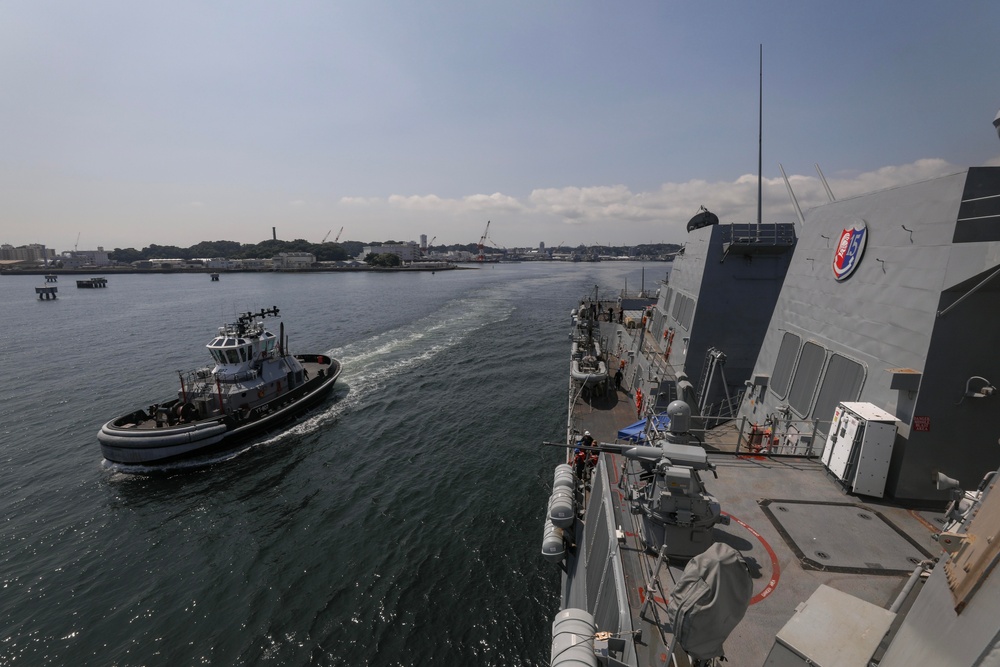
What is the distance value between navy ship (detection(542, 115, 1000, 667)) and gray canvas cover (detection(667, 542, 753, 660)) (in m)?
0.02

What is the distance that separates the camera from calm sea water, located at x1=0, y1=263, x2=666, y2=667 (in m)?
12.9

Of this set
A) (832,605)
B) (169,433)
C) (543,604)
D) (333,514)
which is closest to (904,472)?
(832,605)

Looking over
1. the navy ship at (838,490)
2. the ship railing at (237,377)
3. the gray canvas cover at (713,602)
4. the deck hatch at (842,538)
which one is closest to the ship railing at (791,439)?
the navy ship at (838,490)

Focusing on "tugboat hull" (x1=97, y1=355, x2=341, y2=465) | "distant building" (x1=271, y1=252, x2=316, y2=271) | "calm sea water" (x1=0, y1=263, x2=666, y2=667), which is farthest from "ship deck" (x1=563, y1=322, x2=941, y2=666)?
"distant building" (x1=271, y1=252, x2=316, y2=271)

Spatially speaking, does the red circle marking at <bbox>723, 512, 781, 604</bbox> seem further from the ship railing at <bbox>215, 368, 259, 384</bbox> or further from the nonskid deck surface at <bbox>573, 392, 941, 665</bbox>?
the ship railing at <bbox>215, 368, 259, 384</bbox>

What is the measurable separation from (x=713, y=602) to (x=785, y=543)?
181 inches

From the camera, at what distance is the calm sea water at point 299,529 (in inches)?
509

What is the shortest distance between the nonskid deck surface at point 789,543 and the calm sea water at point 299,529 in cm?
604

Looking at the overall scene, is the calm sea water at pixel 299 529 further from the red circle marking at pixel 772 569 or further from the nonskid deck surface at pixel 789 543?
the red circle marking at pixel 772 569

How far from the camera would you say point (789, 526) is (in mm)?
8273

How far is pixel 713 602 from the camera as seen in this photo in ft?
14.6

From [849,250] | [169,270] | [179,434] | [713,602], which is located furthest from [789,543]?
[169,270]

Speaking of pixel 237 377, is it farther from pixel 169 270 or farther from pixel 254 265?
pixel 169 270

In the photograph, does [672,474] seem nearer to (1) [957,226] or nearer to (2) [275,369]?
(1) [957,226]
